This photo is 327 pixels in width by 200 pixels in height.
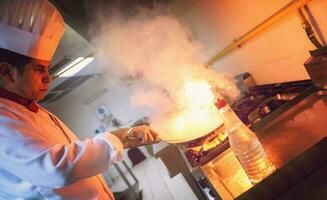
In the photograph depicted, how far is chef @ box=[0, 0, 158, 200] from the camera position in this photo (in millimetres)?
950

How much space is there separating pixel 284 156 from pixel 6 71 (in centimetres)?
121

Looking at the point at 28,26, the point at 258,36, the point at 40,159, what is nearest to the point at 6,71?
the point at 28,26

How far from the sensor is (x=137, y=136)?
115cm

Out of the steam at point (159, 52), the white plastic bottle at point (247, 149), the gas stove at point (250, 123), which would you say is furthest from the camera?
the steam at point (159, 52)

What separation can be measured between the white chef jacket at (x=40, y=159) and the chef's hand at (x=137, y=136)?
0.23ft

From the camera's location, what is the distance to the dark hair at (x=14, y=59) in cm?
113

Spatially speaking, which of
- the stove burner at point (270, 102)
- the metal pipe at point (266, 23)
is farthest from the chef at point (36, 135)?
the metal pipe at point (266, 23)

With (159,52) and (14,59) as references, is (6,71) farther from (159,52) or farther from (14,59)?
(159,52)

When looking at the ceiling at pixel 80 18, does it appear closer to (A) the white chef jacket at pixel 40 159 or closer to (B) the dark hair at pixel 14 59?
(B) the dark hair at pixel 14 59

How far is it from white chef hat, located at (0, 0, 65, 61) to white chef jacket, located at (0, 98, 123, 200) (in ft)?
0.87

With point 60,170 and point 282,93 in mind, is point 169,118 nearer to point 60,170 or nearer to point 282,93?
point 282,93

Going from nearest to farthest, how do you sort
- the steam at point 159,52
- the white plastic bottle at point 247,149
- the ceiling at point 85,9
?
the white plastic bottle at point 247,149 → the ceiling at point 85,9 → the steam at point 159,52

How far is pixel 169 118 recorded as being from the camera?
1.85 m

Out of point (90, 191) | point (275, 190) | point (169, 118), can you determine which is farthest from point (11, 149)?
point (169, 118)
